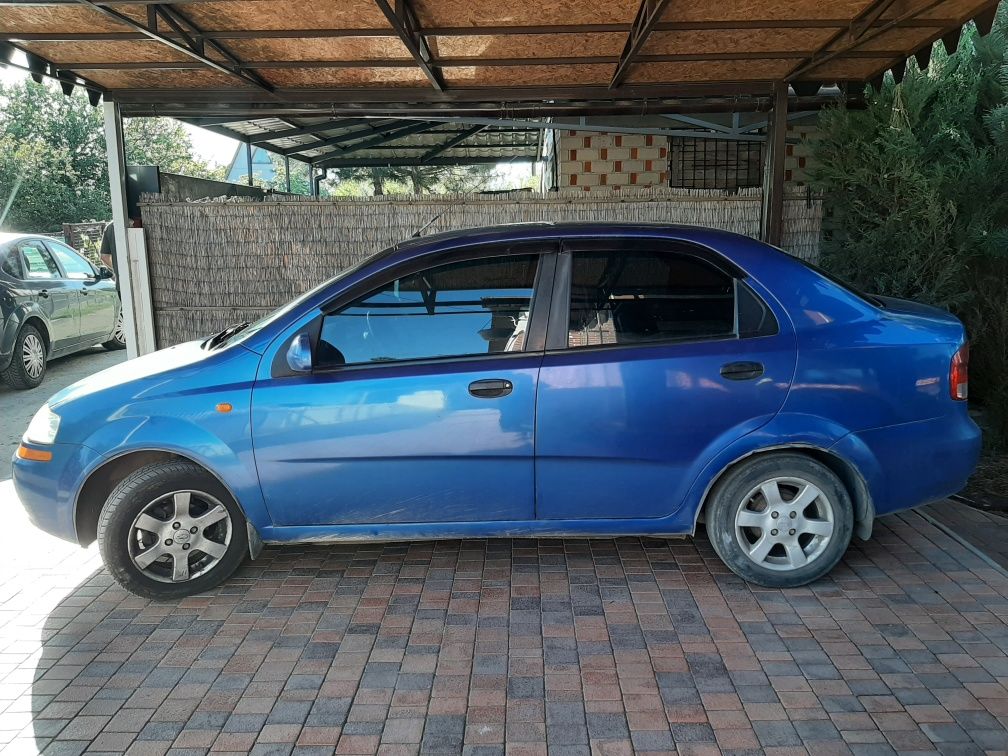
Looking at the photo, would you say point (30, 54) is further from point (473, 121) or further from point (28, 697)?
point (28, 697)

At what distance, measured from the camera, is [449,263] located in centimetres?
386

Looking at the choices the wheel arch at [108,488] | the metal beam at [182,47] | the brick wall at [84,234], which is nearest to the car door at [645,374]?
the wheel arch at [108,488]

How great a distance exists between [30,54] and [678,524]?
5.55m

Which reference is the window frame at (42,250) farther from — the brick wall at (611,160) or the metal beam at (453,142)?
the brick wall at (611,160)

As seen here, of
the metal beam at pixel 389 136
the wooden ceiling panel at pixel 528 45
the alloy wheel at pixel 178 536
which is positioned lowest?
the alloy wheel at pixel 178 536

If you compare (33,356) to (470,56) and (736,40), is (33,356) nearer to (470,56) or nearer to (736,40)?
(470,56)

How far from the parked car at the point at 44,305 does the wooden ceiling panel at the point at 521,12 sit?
246 inches

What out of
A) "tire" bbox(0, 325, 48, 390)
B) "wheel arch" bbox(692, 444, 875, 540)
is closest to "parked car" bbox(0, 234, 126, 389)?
"tire" bbox(0, 325, 48, 390)

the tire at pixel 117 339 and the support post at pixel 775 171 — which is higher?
the support post at pixel 775 171

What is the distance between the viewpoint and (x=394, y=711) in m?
2.95

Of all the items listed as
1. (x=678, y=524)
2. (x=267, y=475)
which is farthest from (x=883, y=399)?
(x=267, y=475)

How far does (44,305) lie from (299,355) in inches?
283

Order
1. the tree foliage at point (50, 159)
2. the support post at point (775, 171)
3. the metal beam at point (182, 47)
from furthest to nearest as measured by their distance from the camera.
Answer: the tree foliage at point (50, 159)
the support post at point (775, 171)
the metal beam at point (182, 47)

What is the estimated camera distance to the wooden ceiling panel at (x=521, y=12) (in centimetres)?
474
